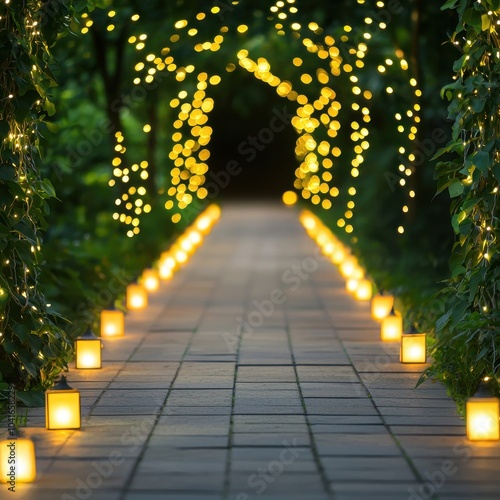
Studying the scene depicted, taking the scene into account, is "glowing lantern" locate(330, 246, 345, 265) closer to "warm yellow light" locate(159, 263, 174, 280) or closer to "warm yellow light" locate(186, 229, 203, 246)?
"warm yellow light" locate(159, 263, 174, 280)

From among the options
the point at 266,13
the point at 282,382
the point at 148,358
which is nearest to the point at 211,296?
the point at 266,13

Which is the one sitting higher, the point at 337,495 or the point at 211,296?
the point at 337,495

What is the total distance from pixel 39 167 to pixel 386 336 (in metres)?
3.79

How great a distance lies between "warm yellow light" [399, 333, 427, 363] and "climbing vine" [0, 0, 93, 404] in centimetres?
269

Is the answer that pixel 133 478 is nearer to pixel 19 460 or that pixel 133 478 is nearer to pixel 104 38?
pixel 19 460

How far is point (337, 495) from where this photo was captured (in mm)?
5430

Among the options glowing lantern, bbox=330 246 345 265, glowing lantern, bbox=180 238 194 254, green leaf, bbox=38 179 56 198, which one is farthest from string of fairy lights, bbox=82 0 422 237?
green leaf, bbox=38 179 56 198

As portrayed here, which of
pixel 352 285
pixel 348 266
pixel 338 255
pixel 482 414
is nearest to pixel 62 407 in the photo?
pixel 482 414

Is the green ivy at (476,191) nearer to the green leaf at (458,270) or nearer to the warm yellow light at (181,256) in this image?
the green leaf at (458,270)

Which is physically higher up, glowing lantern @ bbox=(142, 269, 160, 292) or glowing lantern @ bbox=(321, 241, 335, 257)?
glowing lantern @ bbox=(142, 269, 160, 292)

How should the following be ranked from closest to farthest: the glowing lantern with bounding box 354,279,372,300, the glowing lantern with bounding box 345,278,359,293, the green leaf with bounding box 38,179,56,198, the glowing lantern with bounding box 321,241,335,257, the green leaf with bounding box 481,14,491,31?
the green leaf with bounding box 481,14,491,31
the green leaf with bounding box 38,179,56,198
the glowing lantern with bounding box 354,279,372,300
the glowing lantern with bounding box 345,278,359,293
the glowing lantern with bounding box 321,241,335,257

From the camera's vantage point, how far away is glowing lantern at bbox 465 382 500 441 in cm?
642

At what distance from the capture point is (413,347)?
8.97 m

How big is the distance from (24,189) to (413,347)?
3304 millimetres
